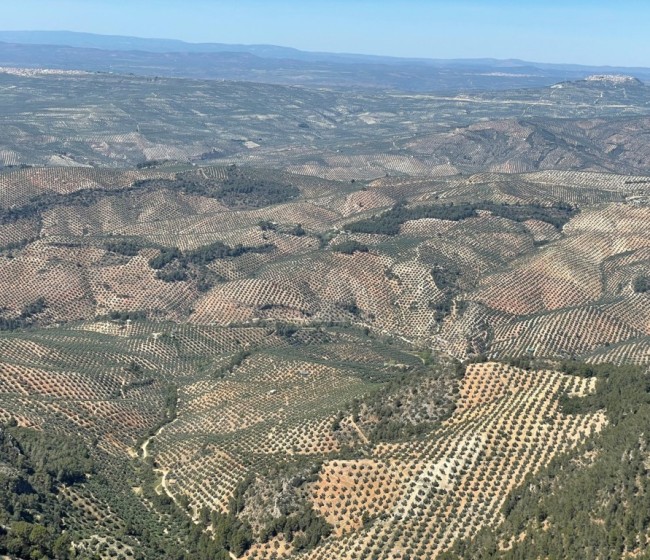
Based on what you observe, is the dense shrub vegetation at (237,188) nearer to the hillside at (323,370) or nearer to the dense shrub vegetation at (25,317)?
the hillside at (323,370)

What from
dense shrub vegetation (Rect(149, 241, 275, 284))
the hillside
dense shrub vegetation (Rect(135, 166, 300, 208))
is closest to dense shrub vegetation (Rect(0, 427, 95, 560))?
the hillside

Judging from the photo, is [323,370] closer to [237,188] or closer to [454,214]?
[454,214]

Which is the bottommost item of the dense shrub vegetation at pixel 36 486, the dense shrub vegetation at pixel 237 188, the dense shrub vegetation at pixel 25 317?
the dense shrub vegetation at pixel 25 317

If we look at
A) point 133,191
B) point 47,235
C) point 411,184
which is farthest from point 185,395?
point 411,184

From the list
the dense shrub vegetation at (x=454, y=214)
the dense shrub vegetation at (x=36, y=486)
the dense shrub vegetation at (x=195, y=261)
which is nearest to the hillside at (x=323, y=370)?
the dense shrub vegetation at (x=36, y=486)

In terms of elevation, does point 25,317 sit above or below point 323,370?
below

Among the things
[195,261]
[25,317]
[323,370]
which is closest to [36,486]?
[323,370]

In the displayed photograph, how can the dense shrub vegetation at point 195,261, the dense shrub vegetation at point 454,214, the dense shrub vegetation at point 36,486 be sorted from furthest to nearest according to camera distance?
1. the dense shrub vegetation at point 454,214
2. the dense shrub vegetation at point 195,261
3. the dense shrub vegetation at point 36,486

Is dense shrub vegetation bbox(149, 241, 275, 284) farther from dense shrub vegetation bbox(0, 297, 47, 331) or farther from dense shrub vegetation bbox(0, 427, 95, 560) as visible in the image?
dense shrub vegetation bbox(0, 427, 95, 560)
